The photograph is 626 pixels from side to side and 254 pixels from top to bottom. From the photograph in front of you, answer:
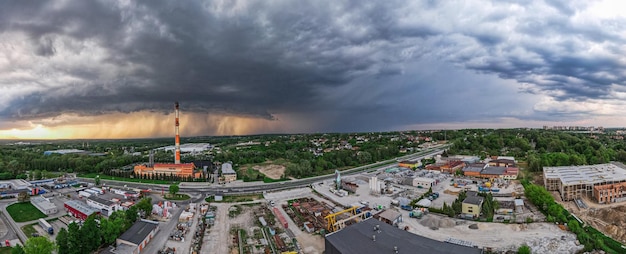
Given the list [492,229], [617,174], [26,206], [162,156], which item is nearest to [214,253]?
A: [492,229]

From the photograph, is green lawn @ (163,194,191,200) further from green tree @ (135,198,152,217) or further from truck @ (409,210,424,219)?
truck @ (409,210,424,219)

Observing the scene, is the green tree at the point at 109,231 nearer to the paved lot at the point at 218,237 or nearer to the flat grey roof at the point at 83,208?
the paved lot at the point at 218,237

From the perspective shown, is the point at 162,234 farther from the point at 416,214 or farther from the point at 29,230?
the point at 416,214

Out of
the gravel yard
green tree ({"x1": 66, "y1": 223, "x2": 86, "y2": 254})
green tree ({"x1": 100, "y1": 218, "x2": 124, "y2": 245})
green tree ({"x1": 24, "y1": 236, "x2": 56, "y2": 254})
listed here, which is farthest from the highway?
green tree ({"x1": 24, "y1": 236, "x2": 56, "y2": 254})

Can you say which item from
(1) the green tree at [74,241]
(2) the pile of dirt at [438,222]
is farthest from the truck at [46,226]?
(2) the pile of dirt at [438,222]

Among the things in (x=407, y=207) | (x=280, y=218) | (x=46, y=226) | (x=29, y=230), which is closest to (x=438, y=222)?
(x=407, y=207)

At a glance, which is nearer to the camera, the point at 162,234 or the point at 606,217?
the point at 162,234

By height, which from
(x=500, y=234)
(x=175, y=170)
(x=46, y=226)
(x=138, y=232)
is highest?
(x=175, y=170)
